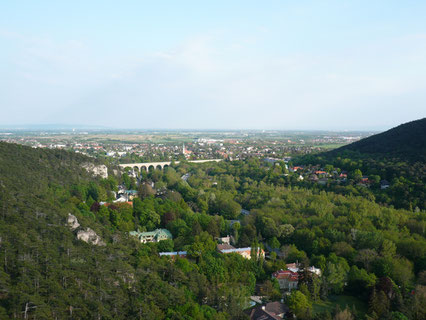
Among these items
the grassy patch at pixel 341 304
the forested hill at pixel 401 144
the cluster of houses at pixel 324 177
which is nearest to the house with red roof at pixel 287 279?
the grassy patch at pixel 341 304

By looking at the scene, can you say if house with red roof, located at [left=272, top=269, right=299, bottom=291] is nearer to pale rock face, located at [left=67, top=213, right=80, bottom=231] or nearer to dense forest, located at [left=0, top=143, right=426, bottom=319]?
dense forest, located at [left=0, top=143, right=426, bottom=319]

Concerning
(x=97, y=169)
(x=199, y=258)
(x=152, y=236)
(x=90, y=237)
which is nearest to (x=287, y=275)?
(x=199, y=258)

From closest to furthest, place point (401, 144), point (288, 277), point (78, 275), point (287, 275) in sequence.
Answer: point (78, 275) < point (288, 277) < point (287, 275) < point (401, 144)

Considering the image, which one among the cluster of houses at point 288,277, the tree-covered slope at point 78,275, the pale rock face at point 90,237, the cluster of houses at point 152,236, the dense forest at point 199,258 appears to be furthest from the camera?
the cluster of houses at point 152,236

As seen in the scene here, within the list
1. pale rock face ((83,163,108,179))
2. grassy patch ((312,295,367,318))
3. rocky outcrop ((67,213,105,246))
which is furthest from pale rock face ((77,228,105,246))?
pale rock face ((83,163,108,179))

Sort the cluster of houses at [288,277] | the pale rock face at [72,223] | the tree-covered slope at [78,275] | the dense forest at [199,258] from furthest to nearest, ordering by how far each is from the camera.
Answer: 1. the pale rock face at [72,223]
2. the cluster of houses at [288,277]
3. the dense forest at [199,258]
4. the tree-covered slope at [78,275]

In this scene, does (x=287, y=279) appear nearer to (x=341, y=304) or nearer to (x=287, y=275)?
(x=287, y=275)

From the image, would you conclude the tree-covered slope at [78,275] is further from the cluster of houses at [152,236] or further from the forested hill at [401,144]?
the forested hill at [401,144]
